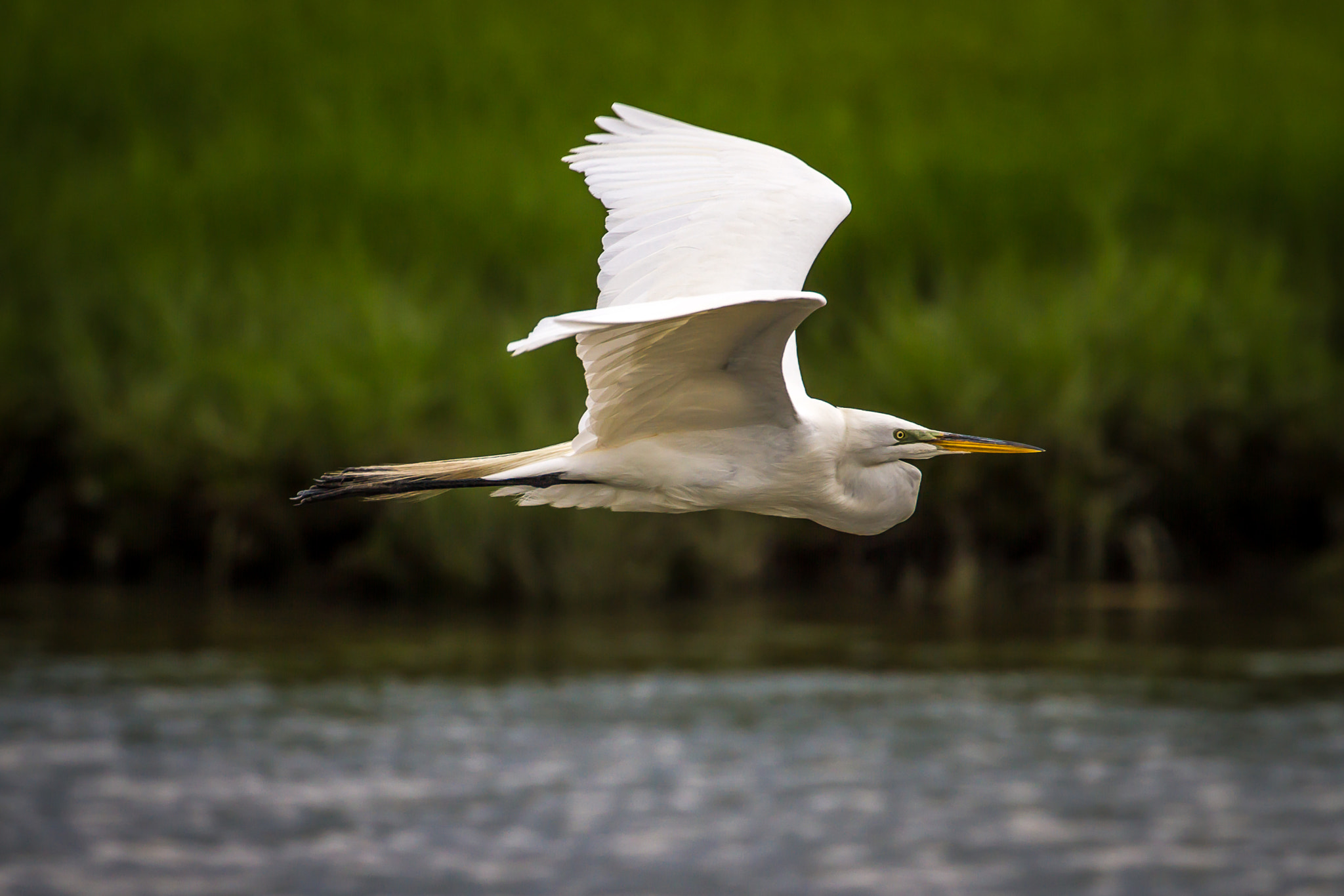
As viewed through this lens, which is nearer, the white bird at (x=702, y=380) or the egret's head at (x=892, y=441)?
the white bird at (x=702, y=380)

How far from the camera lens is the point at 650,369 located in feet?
13.6

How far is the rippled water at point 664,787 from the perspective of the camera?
9.46m

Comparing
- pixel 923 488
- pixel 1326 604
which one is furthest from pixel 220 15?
pixel 1326 604

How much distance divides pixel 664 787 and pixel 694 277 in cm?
649

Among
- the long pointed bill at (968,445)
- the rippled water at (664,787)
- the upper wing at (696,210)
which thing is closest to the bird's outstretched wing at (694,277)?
the upper wing at (696,210)

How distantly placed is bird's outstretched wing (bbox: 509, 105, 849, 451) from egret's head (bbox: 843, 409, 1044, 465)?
7.4 inches

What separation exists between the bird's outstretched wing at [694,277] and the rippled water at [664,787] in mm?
5196

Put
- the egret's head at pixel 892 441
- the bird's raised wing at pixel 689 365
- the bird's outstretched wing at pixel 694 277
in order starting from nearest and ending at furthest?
the bird's raised wing at pixel 689 365 < the bird's outstretched wing at pixel 694 277 < the egret's head at pixel 892 441

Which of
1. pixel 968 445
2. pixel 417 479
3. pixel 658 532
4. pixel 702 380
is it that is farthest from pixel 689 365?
pixel 658 532

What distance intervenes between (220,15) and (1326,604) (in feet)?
43.0

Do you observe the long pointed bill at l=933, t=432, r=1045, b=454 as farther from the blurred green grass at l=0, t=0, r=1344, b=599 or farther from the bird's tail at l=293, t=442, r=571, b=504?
the blurred green grass at l=0, t=0, r=1344, b=599

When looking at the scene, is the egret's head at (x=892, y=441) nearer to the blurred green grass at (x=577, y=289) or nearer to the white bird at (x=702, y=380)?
the white bird at (x=702, y=380)

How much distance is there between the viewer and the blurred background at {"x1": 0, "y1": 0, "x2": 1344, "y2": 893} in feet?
34.0

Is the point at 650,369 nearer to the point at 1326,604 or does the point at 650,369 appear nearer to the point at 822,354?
the point at 822,354
